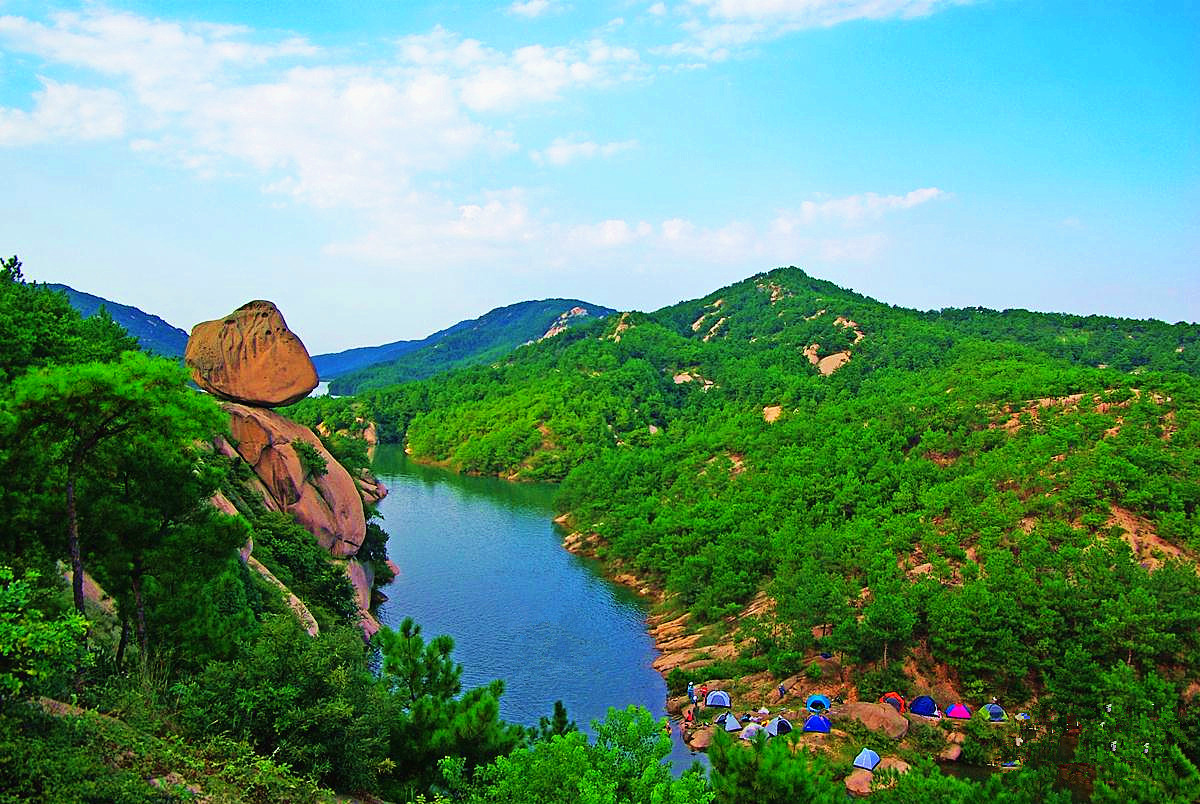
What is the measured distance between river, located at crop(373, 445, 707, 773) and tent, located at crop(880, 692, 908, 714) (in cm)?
630

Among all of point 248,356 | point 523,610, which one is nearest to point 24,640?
point 248,356

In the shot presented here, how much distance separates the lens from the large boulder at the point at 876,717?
22641mm

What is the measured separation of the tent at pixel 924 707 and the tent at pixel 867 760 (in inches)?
137

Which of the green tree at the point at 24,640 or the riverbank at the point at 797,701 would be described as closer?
the green tree at the point at 24,640

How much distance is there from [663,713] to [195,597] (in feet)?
55.0

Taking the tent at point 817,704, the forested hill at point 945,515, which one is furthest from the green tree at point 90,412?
the tent at point 817,704

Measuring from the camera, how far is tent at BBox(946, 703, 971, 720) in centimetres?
2362

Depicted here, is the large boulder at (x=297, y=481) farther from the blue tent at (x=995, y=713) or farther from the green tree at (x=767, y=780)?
the blue tent at (x=995, y=713)

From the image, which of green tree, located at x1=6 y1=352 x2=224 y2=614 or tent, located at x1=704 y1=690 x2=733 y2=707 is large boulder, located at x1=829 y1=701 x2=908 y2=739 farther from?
green tree, located at x1=6 y1=352 x2=224 y2=614

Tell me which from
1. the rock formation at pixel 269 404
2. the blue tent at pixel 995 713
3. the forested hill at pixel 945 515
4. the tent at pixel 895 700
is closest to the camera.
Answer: the blue tent at pixel 995 713

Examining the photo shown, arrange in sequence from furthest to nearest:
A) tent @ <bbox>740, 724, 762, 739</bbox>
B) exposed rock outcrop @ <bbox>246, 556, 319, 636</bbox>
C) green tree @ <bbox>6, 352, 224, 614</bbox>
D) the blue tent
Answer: the blue tent
tent @ <bbox>740, 724, 762, 739</bbox>
exposed rock outcrop @ <bbox>246, 556, 319, 636</bbox>
green tree @ <bbox>6, 352, 224, 614</bbox>

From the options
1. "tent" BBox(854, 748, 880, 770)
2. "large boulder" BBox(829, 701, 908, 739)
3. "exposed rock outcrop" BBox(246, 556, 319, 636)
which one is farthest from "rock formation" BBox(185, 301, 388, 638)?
"tent" BBox(854, 748, 880, 770)

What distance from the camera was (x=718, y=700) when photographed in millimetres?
24688

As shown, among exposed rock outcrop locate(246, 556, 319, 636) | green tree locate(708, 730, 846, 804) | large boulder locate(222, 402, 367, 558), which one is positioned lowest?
green tree locate(708, 730, 846, 804)
